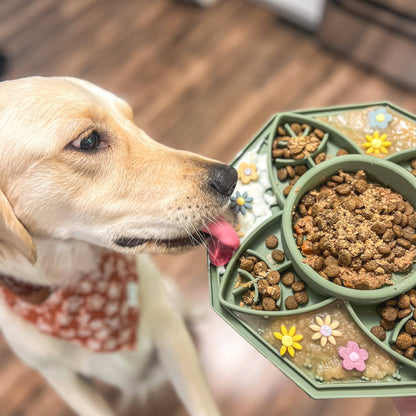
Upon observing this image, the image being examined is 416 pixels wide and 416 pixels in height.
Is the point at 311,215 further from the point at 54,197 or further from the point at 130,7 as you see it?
the point at 130,7

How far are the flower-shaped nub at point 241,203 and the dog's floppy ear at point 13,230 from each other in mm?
390

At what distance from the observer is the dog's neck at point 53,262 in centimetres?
92

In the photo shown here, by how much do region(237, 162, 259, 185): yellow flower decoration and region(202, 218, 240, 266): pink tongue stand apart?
12 centimetres

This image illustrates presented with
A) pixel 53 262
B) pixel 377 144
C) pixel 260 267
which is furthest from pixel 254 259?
pixel 53 262

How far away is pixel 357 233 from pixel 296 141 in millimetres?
226

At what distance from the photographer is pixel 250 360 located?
5.17 feet

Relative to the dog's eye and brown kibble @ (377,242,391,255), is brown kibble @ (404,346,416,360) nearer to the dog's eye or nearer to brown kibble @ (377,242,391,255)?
brown kibble @ (377,242,391,255)

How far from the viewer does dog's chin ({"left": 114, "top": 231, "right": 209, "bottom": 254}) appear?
864mm

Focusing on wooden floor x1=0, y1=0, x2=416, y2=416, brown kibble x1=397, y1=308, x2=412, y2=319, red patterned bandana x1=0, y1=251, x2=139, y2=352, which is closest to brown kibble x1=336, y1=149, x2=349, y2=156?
brown kibble x1=397, y1=308, x2=412, y2=319

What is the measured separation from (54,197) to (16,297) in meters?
0.37

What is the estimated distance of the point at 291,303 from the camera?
799mm

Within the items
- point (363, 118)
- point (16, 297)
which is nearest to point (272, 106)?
point (363, 118)

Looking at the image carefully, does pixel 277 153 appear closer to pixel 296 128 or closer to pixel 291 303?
pixel 296 128

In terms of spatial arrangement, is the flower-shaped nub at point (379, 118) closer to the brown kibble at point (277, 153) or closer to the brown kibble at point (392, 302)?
the brown kibble at point (277, 153)
